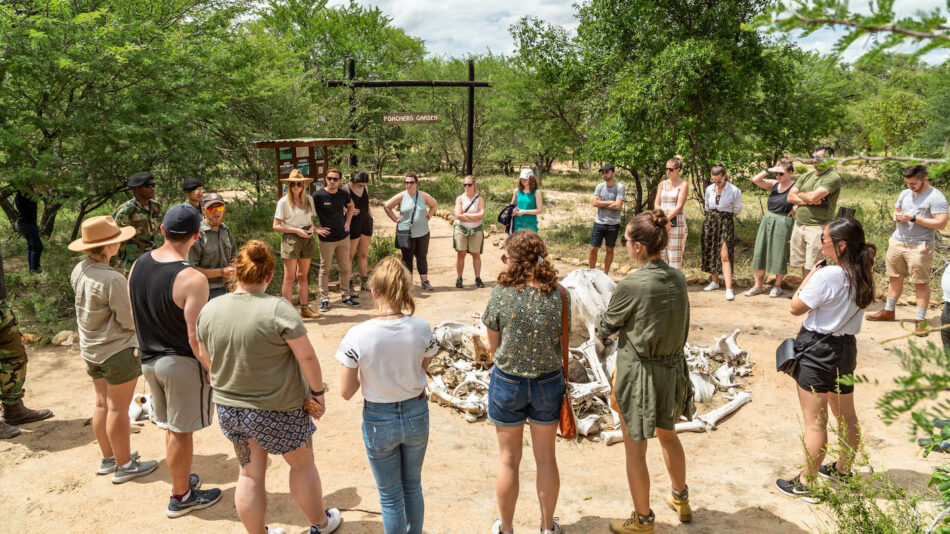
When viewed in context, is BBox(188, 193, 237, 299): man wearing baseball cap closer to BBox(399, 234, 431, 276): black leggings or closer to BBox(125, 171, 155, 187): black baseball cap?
BBox(125, 171, 155, 187): black baseball cap

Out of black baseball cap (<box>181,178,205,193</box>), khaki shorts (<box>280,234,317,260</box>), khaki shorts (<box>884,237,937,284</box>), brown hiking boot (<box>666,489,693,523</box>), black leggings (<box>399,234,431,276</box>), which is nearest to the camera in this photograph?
brown hiking boot (<box>666,489,693,523</box>)

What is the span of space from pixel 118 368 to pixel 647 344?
11.1ft

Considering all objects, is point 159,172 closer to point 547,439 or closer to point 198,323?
point 198,323

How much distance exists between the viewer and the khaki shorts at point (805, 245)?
24.0 feet

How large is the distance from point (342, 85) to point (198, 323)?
12820 millimetres

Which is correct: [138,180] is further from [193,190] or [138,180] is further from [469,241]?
[469,241]

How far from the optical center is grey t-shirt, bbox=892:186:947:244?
20.9 ft

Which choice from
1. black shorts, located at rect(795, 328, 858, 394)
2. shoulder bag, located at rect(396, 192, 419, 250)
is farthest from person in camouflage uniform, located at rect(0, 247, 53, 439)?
black shorts, located at rect(795, 328, 858, 394)

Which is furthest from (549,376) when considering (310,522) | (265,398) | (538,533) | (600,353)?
(600,353)

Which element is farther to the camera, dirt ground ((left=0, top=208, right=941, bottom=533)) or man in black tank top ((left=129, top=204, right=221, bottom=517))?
dirt ground ((left=0, top=208, right=941, bottom=533))

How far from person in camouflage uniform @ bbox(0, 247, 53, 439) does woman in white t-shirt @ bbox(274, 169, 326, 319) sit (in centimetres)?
283

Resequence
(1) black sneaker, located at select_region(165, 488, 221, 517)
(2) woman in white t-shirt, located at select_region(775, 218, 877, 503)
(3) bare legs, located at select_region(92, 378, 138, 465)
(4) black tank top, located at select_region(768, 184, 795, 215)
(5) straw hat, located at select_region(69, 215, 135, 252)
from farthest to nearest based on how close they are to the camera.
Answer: (4) black tank top, located at select_region(768, 184, 795, 215) → (3) bare legs, located at select_region(92, 378, 138, 465) → (5) straw hat, located at select_region(69, 215, 135, 252) → (1) black sneaker, located at select_region(165, 488, 221, 517) → (2) woman in white t-shirt, located at select_region(775, 218, 877, 503)

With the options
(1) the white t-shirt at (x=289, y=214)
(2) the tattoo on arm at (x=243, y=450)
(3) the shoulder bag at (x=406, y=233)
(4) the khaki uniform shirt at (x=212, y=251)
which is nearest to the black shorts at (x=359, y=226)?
(3) the shoulder bag at (x=406, y=233)

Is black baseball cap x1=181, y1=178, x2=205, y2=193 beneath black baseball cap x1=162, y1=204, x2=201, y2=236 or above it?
above
